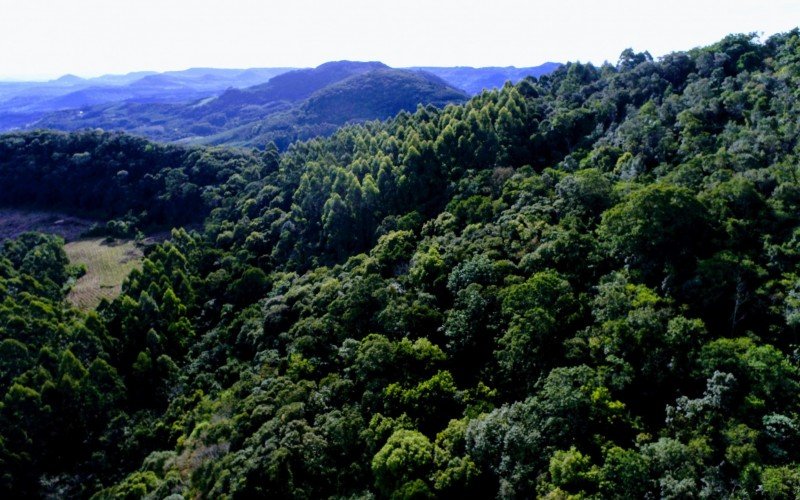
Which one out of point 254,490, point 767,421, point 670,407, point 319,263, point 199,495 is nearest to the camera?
point 767,421

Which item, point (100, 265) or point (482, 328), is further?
point (100, 265)

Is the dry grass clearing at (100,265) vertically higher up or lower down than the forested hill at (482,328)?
lower down

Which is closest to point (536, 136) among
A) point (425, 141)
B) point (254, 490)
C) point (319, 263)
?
point (425, 141)

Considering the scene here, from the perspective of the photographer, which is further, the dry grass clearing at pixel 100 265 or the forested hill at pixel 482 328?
the dry grass clearing at pixel 100 265

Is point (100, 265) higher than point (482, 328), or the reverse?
point (482, 328)

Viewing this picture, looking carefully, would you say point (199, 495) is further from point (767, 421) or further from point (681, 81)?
point (681, 81)
